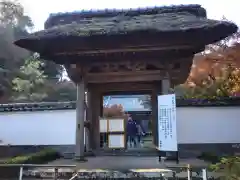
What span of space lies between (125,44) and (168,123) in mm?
2454

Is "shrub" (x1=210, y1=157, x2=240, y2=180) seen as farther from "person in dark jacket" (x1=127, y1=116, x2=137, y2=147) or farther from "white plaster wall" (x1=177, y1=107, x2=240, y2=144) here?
"person in dark jacket" (x1=127, y1=116, x2=137, y2=147)

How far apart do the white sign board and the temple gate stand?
27.0 inches

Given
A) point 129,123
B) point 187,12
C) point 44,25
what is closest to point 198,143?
point 129,123

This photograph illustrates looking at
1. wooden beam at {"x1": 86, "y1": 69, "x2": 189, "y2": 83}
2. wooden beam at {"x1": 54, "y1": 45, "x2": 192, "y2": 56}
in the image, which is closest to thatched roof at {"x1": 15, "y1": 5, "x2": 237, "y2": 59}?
wooden beam at {"x1": 54, "y1": 45, "x2": 192, "y2": 56}

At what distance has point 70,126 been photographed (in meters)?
12.6

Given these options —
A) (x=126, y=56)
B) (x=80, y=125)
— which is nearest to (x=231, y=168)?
(x=126, y=56)

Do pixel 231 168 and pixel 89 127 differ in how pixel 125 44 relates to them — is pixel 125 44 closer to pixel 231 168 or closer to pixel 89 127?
pixel 89 127

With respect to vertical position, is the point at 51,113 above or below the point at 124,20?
below

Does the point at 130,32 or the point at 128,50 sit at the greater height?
the point at 130,32

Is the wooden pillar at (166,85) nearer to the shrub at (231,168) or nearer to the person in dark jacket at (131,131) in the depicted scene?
the shrub at (231,168)

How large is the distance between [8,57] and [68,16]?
1885 centimetres

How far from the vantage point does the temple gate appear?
8.24 metres

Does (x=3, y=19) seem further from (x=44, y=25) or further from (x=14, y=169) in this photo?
(x=14, y=169)

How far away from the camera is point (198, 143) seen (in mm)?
11898
